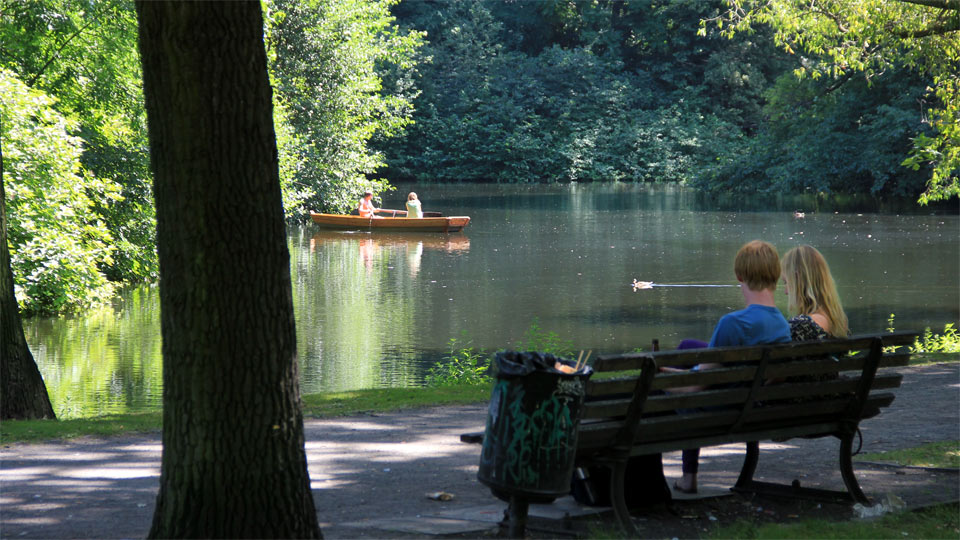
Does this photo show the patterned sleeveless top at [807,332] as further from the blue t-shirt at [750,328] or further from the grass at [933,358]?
the grass at [933,358]

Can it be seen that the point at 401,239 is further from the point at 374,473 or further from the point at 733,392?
the point at 733,392

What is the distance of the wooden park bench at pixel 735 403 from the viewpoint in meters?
4.96

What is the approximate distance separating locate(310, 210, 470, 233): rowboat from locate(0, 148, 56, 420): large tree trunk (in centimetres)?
2366

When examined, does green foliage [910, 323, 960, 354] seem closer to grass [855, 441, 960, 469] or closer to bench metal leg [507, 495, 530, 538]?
grass [855, 441, 960, 469]

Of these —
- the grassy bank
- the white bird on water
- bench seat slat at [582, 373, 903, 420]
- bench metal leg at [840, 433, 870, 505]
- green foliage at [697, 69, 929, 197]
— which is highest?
green foliage at [697, 69, 929, 197]

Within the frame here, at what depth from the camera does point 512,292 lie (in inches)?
817

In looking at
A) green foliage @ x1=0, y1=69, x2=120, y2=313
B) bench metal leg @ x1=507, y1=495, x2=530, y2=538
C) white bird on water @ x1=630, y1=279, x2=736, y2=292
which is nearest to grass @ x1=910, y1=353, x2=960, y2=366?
bench metal leg @ x1=507, y1=495, x2=530, y2=538

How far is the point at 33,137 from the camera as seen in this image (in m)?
17.1

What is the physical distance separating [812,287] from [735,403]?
865 millimetres

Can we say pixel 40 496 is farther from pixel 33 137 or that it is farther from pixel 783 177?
pixel 783 177

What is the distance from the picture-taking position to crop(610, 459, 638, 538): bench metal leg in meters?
5.03

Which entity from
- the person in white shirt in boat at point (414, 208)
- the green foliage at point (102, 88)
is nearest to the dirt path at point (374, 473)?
the green foliage at point (102, 88)

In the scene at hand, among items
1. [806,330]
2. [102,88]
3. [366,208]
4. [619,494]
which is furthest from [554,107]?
[619,494]

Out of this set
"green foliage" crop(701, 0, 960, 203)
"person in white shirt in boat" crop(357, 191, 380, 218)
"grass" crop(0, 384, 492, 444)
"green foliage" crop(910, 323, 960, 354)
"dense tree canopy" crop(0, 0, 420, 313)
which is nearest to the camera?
"grass" crop(0, 384, 492, 444)
